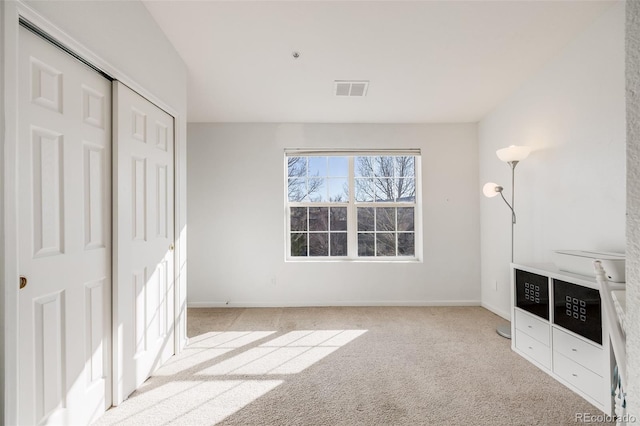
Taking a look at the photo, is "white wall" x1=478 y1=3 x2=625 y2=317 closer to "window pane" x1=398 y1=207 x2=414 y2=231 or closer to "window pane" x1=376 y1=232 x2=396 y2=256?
"window pane" x1=398 y1=207 x2=414 y2=231

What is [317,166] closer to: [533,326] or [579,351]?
[533,326]

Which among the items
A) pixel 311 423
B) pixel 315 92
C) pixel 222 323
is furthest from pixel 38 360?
pixel 315 92

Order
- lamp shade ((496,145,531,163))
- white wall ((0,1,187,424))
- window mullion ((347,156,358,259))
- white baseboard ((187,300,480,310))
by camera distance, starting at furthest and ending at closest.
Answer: window mullion ((347,156,358,259))
white baseboard ((187,300,480,310))
lamp shade ((496,145,531,163))
white wall ((0,1,187,424))

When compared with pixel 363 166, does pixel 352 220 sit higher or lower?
lower

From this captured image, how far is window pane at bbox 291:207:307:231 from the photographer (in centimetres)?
411

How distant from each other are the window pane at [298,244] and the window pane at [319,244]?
0.08 metres

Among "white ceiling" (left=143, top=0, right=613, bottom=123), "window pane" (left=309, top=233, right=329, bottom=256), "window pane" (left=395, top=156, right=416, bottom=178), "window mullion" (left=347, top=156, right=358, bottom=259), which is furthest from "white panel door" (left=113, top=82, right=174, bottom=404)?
"window pane" (left=395, top=156, right=416, bottom=178)

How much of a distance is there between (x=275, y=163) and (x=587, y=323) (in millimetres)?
3414

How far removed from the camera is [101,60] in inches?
63.1

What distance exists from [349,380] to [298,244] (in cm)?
218

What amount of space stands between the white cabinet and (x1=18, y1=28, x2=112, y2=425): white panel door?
117 inches

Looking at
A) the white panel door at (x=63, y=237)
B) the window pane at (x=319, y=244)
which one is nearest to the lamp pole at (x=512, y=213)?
the window pane at (x=319, y=244)

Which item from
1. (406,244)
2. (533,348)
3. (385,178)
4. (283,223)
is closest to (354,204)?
(385,178)

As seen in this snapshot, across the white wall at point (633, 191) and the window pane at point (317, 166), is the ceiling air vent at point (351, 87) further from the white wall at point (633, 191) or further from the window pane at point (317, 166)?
the white wall at point (633, 191)
